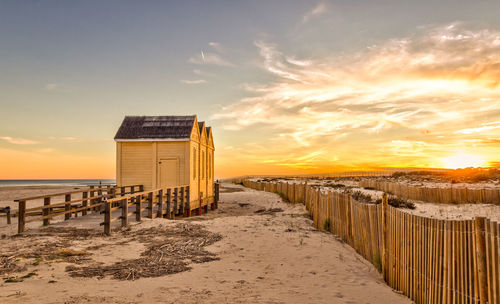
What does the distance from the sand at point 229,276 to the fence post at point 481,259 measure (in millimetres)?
1783

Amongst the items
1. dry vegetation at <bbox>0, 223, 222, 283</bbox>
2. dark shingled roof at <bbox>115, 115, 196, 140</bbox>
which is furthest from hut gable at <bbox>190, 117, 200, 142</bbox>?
dry vegetation at <bbox>0, 223, 222, 283</bbox>

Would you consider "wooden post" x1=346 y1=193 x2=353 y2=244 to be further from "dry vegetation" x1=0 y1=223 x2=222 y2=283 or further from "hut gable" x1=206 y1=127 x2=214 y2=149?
"hut gable" x1=206 y1=127 x2=214 y2=149

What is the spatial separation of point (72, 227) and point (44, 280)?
18.6 feet

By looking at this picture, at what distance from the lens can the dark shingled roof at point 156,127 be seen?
18.7 metres

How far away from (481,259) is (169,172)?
1651 centimetres

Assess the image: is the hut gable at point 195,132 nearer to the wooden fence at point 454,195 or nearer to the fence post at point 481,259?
the wooden fence at point 454,195

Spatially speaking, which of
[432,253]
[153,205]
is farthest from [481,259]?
[153,205]

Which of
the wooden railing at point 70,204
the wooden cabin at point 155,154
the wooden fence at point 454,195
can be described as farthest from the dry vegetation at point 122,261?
the wooden fence at point 454,195

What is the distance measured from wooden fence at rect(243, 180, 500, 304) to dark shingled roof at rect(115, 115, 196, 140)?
40.6 ft

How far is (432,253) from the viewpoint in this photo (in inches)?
188

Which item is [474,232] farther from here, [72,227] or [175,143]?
[175,143]

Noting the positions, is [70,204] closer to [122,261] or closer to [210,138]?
[210,138]

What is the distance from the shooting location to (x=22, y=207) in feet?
35.4

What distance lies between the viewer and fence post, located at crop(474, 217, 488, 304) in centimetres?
378
